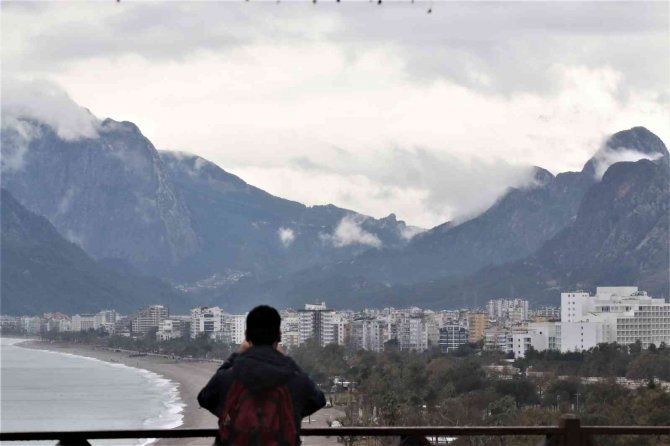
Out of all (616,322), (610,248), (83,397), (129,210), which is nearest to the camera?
(83,397)

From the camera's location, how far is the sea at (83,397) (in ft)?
151

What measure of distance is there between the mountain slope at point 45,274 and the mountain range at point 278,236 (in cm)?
19

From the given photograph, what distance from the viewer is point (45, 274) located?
121m

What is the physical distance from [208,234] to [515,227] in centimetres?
4658

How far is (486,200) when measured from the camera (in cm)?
13012

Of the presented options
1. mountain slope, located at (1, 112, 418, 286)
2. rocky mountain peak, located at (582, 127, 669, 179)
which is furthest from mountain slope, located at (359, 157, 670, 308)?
mountain slope, located at (1, 112, 418, 286)

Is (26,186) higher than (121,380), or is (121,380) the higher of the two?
(26,186)

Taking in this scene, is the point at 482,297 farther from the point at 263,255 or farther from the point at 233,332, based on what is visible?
the point at 263,255

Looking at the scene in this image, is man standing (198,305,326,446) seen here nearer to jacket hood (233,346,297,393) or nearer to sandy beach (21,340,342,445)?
jacket hood (233,346,297,393)

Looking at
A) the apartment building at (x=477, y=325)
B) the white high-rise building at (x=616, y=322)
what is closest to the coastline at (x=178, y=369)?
the apartment building at (x=477, y=325)

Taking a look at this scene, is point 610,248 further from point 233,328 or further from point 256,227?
point 256,227

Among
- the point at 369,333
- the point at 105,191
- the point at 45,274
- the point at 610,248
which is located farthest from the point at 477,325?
the point at 105,191

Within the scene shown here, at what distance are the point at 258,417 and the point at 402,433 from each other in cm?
99

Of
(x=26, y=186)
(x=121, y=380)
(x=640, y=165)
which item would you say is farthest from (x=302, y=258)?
(x=121, y=380)
